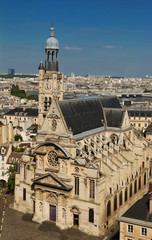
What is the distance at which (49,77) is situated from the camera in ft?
262

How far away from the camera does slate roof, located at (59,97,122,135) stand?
6050 centimetres

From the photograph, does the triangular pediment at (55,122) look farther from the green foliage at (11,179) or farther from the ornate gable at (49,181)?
the green foliage at (11,179)

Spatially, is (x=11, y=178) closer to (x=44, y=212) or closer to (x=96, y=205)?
(x=44, y=212)

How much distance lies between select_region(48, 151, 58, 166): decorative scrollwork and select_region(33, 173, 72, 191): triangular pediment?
1982mm

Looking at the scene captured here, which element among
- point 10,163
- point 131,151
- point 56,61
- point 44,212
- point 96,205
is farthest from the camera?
point 56,61

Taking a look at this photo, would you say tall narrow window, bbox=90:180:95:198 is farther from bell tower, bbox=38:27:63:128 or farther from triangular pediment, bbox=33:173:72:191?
bell tower, bbox=38:27:63:128

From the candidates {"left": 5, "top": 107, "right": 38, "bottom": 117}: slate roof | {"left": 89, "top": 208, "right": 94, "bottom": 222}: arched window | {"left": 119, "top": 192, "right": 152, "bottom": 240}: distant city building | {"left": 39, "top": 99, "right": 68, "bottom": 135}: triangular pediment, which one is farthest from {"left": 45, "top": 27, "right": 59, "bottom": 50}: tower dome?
{"left": 5, "top": 107, "right": 38, "bottom": 117}: slate roof

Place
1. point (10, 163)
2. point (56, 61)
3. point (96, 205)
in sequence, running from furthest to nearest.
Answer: point (56, 61) < point (10, 163) < point (96, 205)

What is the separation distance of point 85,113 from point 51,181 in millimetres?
15753

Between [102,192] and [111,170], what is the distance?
4228 millimetres

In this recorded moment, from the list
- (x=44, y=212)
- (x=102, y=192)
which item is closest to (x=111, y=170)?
(x=102, y=192)

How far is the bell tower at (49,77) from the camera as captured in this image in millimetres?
79750

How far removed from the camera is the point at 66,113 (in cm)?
6019

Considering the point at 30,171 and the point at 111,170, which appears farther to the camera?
the point at 30,171
